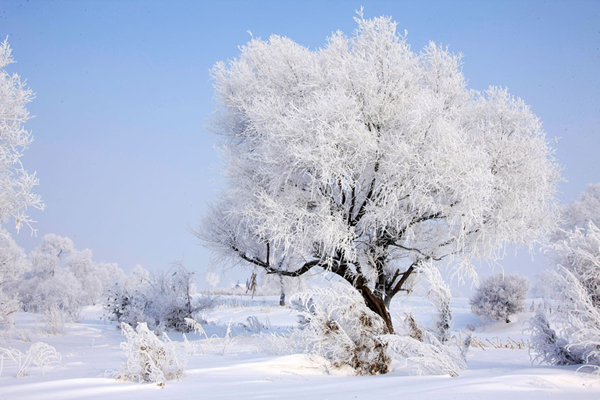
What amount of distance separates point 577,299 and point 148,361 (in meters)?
4.28

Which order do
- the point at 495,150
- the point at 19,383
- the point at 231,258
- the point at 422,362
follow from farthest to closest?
1. the point at 231,258
2. the point at 495,150
3. the point at 422,362
4. the point at 19,383

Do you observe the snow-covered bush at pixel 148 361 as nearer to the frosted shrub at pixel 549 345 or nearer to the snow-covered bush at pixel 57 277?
the frosted shrub at pixel 549 345

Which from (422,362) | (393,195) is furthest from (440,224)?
(422,362)

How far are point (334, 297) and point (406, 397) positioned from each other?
2.47 metres

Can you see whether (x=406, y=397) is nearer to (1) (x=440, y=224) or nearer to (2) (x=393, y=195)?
(2) (x=393, y=195)

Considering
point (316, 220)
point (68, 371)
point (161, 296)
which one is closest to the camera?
point (68, 371)

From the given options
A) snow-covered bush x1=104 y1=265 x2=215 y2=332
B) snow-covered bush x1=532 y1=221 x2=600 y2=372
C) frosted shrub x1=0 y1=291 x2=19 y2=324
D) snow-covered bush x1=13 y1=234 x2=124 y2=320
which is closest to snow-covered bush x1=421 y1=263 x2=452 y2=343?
snow-covered bush x1=532 y1=221 x2=600 y2=372

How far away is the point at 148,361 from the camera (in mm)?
3928

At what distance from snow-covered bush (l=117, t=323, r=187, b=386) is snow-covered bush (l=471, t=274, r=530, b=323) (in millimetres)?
18656

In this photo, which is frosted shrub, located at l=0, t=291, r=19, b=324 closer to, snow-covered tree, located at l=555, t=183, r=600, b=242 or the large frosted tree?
the large frosted tree

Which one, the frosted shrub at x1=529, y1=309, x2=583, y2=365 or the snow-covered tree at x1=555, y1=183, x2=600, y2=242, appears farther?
the snow-covered tree at x1=555, y1=183, x2=600, y2=242

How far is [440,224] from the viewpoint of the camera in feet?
35.8

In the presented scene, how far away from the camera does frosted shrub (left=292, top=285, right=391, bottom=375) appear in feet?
17.4

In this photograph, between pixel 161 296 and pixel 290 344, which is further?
pixel 161 296
